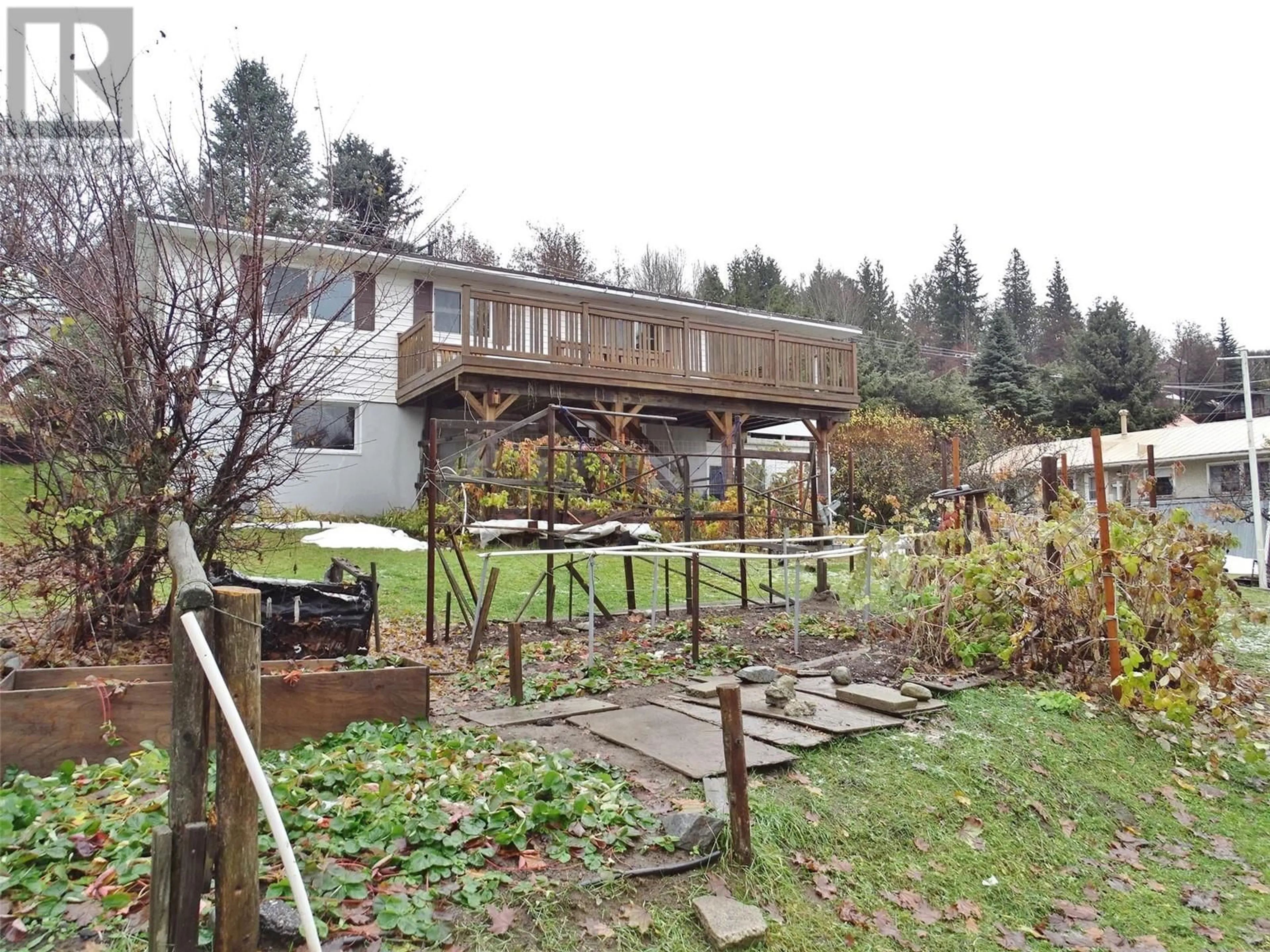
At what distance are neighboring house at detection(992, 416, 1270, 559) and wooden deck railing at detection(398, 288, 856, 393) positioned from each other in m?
5.76

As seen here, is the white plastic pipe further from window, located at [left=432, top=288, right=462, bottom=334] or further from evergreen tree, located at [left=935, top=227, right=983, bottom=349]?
evergreen tree, located at [left=935, top=227, right=983, bottom=349]

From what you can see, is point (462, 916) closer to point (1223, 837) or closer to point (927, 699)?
point (927, 699)

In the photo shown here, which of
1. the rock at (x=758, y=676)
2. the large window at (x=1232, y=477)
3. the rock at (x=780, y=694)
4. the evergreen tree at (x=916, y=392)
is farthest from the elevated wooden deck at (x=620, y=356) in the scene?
the large window at (x=1232, y=477)

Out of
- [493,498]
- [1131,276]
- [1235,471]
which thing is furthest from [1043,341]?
[493,498]

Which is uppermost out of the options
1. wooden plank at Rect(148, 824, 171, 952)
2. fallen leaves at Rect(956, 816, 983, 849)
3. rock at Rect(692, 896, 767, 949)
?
wooden plank at Rect(148, 824, 171, 952)

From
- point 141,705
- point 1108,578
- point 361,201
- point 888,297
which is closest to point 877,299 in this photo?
point 888,297

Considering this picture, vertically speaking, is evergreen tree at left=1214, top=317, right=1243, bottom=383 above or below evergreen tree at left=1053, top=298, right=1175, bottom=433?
above

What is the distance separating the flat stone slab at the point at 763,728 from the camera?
3955mm

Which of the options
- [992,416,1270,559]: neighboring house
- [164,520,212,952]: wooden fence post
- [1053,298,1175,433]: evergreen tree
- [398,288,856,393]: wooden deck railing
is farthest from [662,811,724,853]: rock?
[1053,298,1175,433]: evergreen tree

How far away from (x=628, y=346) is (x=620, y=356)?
32cm

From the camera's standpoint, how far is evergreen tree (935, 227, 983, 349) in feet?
159

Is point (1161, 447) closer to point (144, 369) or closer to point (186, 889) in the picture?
point (144, 369)

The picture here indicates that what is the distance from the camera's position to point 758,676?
5293mm

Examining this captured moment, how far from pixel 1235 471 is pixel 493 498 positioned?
74.7 ft
